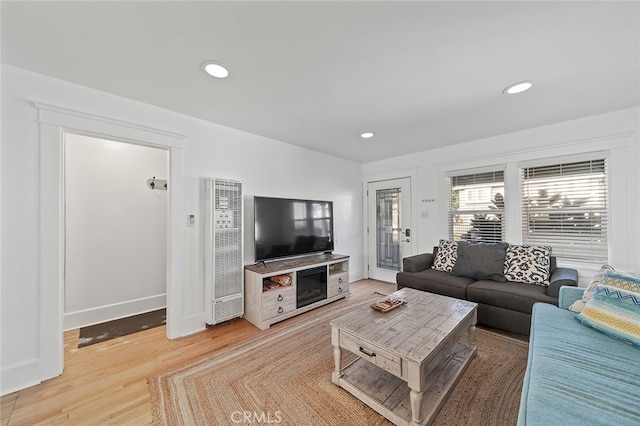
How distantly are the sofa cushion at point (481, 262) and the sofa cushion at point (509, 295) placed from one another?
0.47ft

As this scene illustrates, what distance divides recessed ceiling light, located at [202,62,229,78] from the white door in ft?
10.9

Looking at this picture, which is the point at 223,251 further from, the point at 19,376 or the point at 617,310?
the point at 617,310

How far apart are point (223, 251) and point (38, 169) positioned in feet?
5.16

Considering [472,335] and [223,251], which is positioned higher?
[223,251]

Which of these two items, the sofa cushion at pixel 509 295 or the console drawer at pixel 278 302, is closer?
the sofa cushion at pixel 509 295

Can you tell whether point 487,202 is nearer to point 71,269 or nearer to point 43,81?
point 43,81

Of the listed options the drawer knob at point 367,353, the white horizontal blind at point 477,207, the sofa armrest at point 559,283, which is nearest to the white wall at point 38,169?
the drawer knob at point 367,353

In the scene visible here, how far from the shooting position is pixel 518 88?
2061mm

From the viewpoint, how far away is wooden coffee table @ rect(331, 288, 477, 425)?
139 cm

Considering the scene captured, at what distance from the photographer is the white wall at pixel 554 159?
250 cm

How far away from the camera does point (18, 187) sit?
179cm

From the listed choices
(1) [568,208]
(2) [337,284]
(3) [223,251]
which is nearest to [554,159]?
(1) [568,208]

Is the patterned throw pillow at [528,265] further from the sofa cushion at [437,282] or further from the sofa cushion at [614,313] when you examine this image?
the sofa cushion at [614,313]


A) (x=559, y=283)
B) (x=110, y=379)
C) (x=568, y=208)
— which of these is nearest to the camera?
(x=110, y=379)
